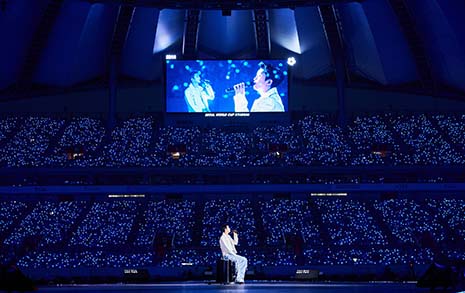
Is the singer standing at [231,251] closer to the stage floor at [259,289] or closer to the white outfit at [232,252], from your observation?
the white outfit at [232,252]

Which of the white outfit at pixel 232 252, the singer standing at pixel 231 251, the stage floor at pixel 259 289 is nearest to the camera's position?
the stage floor at pixel 259 289

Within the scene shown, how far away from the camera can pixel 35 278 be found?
143 feet

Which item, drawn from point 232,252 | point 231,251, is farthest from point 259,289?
point 232,252

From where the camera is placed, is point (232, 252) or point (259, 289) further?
point (232, 252)

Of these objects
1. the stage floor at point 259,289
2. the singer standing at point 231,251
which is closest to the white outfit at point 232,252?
the singer standing at point 231,251

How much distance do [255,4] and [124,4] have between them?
22.5 feet

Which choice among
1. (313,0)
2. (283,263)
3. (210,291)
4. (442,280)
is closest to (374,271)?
(283,263)

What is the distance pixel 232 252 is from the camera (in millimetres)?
31062

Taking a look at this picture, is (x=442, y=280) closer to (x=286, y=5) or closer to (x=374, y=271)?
(x=374, y=271)

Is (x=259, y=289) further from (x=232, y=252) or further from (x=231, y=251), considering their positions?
(x=232, y=252)

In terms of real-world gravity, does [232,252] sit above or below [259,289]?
below

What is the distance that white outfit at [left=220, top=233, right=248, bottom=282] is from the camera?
101 ft

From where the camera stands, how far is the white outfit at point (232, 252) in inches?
1214

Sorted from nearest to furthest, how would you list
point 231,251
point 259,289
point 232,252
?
point 259,289, point 231,251, point 232,252
